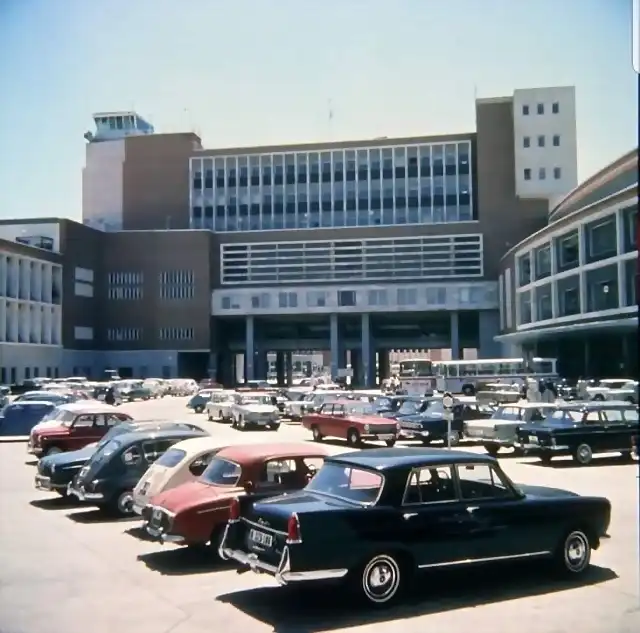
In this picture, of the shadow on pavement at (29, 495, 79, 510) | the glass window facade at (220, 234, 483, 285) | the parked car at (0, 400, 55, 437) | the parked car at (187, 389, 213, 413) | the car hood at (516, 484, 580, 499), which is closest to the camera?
the car hood at (516, 484, 580, 499)

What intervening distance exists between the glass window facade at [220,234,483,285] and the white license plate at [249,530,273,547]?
78243 millimetres

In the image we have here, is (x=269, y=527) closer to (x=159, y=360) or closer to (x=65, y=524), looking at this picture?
(x=65, y=524)

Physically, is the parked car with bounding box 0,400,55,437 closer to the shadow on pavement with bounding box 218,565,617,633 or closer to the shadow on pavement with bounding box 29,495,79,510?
the shadow on pavement with bounding box 29,495,79,510

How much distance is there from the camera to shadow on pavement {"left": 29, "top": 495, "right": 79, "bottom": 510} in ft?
46.6

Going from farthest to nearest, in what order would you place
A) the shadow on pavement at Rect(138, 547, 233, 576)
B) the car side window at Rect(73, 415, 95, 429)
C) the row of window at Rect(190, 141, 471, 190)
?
the row of window at Rect(190, 141, 471, 190) < the car side window at Rect(73, 415, 95, 429) < the shadow on pavement at Rect(138, 547, 233, 576)

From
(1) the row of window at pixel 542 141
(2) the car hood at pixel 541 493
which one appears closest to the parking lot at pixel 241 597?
(2) the car hood at pixel 541 493

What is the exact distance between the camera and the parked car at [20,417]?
92.1 feet

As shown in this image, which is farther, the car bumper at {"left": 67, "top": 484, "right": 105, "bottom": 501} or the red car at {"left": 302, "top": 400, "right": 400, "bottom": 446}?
the red car at {"left": 302, "top": 400, "right": 400, "bottom": 446}

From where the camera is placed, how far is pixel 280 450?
10359 millimetres

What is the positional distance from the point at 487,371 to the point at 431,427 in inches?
1219

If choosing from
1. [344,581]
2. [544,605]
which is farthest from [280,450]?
[544,605]

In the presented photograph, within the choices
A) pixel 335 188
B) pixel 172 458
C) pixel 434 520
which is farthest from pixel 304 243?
pixel 434 520

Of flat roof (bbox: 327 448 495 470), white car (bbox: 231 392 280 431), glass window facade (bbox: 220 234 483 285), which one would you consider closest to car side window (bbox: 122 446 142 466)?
flat roof (bbox: 327 448 495 470)

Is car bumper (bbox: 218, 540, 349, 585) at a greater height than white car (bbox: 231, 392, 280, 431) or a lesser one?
greater
